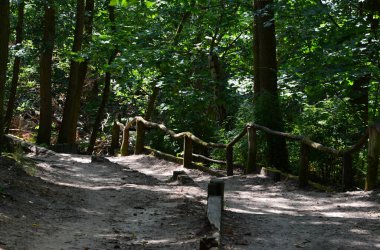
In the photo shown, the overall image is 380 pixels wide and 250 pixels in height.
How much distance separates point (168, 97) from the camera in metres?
19.4

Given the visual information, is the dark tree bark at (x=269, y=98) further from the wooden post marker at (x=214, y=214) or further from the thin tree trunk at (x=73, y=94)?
the thin tree trunk at (x=73, y=94)

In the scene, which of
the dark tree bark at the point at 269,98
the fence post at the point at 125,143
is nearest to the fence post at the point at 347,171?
the dark tree bark at the point at 269,98

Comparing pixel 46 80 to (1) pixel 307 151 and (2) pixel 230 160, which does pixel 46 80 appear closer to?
(2) pixel 230 160

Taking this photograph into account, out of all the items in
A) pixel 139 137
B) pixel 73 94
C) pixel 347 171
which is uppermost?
pixel 73 94

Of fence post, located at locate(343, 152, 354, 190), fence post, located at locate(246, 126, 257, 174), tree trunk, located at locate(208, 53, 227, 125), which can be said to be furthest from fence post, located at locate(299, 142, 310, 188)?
tree trunk, located at locate(208, 53, 227, 125)

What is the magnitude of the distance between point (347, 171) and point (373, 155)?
2.81 ft

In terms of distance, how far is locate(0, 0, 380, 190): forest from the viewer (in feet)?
32.4

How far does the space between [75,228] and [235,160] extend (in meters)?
8.62

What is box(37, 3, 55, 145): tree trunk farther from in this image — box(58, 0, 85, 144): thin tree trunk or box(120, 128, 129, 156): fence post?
box(120, 128, 129, 156): fence post

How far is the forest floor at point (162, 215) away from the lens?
5.97 meters

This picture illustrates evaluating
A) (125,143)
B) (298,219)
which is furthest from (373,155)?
(125,143)

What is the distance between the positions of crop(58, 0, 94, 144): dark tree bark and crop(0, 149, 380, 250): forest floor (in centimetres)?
960

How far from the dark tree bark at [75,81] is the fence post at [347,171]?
13187 millimetres

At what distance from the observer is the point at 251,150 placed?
42.1 feet
